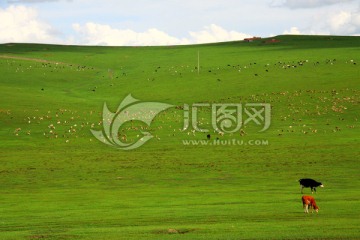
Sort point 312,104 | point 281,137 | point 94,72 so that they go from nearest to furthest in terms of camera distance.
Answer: point 281,137 < point 312,104 < point 94,72

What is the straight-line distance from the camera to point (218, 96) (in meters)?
79.6

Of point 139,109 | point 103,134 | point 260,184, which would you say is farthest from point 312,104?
point 260,184

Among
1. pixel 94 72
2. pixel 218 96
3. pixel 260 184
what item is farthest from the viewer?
pixel 94 72

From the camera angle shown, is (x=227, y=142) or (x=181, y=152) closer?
(x=181, y=152)

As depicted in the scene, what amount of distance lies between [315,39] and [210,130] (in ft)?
265

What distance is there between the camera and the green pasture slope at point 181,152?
25312 mm

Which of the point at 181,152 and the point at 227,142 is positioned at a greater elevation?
the point at 227,142

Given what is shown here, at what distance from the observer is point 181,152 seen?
170 feet

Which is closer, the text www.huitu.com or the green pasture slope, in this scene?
the green pasture slope

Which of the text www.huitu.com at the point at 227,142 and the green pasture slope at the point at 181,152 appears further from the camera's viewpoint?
the text www.huitu.com at the point at 227,142

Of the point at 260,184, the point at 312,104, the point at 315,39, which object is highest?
the point at 315,39

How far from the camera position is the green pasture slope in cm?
2531

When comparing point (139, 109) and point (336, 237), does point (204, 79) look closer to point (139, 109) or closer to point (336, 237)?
point (139, 109)

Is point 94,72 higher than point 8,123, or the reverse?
point 94,72
